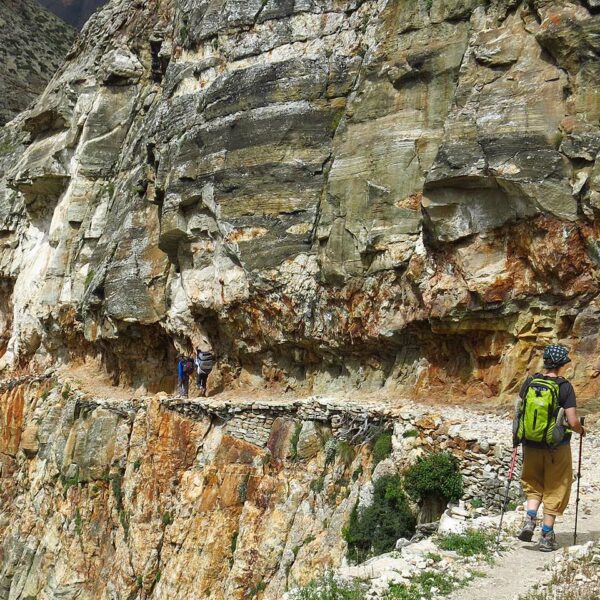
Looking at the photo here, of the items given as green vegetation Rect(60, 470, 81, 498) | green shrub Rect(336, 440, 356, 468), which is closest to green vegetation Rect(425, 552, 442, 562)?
green shrub Rect(336, 440, 356, 468)

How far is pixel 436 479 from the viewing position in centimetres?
1134

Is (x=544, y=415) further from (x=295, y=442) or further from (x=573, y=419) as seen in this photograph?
(x=295, y=442)

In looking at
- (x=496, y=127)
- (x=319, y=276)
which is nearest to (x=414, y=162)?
(x=496, y=127)

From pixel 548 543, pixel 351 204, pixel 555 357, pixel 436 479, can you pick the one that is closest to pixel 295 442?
pixel 436 479

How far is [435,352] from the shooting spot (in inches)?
629

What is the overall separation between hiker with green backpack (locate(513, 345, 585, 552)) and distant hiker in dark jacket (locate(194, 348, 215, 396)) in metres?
14.2

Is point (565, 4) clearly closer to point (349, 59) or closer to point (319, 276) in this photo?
point (349, 59)

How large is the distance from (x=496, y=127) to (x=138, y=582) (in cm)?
1413

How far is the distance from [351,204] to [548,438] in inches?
439

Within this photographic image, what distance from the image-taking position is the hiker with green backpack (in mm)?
7344

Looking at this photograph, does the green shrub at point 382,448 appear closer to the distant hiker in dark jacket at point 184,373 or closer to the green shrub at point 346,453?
the green shrub at point 346,453

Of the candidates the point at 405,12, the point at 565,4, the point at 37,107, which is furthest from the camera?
the point at 37,107

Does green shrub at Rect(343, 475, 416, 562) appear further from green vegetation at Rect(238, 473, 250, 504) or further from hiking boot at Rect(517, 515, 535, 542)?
green vegetation at Rect(238, 473, 250, 504)

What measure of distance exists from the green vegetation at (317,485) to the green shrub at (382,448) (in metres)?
1.68
